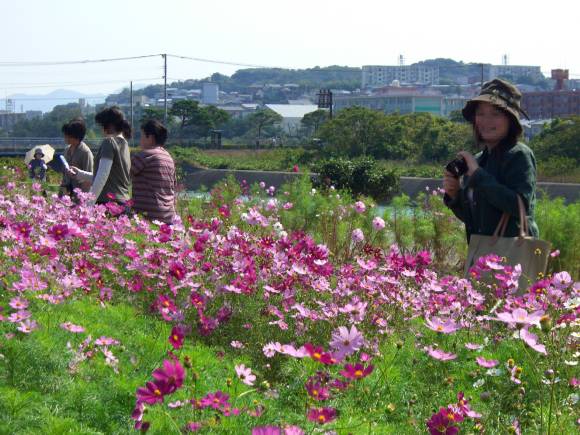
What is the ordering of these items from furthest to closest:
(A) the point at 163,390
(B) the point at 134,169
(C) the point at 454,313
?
(B) the point at 134,169, (C) the point at 454,313, (A) the point at 163,390

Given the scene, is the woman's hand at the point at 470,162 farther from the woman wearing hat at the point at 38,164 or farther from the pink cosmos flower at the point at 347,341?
the woman wearing hat at the point at 38,164

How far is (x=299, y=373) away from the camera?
3369 mm

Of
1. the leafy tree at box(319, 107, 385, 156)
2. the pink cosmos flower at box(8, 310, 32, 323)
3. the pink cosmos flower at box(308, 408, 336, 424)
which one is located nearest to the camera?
the pink cosmos flower at box(308, 408, 336, 424)

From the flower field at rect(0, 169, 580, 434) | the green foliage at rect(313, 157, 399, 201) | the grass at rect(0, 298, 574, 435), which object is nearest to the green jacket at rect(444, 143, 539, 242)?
the flower field at rect(0, 169, 580, 434)

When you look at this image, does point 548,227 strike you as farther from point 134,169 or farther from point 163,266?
point 163,266

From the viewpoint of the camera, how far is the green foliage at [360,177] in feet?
50.5

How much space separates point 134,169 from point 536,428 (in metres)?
3.61

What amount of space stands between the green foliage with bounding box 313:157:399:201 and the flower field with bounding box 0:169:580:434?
1043cm

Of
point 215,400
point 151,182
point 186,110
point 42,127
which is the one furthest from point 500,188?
point 42,127

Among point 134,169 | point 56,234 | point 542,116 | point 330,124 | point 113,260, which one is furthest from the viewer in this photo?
point 542,116

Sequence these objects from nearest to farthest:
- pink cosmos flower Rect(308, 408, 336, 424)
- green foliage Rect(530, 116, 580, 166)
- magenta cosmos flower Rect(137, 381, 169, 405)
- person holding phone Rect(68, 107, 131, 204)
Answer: magenta cosmos flower Rect(137, 381, 169, 405)
pink cosmos flower Rect(308, 408, 336, 424)
person holding phone Rect(68, 107, 131, 204)
green foliage Rect(530, 116, 580, 166)

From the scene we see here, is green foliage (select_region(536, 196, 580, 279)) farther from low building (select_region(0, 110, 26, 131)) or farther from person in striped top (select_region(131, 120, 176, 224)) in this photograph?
low building (select_region(0, 110, 26, 131))

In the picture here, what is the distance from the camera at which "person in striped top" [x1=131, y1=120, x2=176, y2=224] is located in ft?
19.6

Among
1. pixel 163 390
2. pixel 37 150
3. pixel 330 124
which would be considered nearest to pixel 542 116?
pixel 330 124
